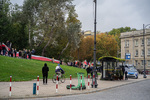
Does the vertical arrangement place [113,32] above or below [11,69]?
above

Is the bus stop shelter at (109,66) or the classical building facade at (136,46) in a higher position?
the classical building facade at (136,46)

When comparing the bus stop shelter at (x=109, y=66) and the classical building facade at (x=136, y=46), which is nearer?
the bus stop shelter at (x=109, y=66)

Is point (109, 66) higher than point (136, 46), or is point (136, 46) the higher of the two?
point (136, 46)

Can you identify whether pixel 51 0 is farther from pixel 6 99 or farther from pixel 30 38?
pixel 6 99

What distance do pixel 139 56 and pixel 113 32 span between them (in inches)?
1015

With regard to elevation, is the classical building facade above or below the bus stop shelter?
above

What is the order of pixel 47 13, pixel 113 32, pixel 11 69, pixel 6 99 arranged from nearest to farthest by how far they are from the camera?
pixel 6 99 < pixel 11 69 < pixel 47 13 < pixel 113 32

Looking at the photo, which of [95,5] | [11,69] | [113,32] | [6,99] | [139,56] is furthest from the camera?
[113,32]

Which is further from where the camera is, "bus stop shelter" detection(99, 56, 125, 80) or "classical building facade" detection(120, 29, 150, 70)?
"classical building facade" detection(120, 29, 150, 70)

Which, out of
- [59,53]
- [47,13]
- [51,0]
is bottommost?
[59,53]

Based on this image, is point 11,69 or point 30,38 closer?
point 11,69

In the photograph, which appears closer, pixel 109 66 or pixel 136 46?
pixel 109 66

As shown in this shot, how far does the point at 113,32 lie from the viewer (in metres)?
89.9

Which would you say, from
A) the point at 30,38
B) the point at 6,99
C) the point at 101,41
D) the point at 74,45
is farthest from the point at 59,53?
the point at 6,99
